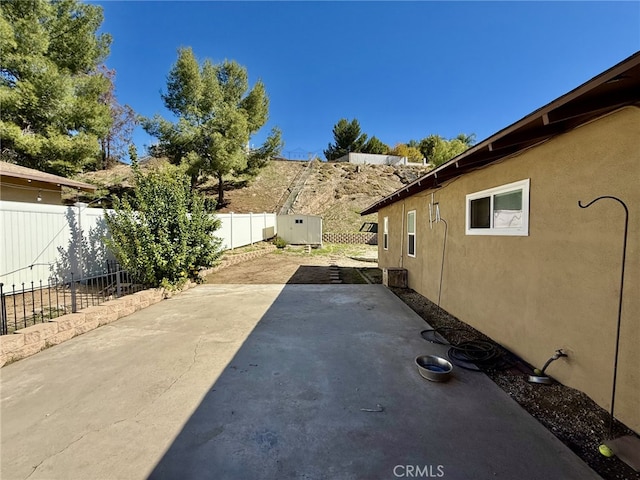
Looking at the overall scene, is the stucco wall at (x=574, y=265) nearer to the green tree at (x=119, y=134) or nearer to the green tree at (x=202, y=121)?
the green tree at (x=202, y=121)

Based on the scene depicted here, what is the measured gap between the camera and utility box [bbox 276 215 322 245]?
18953 mm

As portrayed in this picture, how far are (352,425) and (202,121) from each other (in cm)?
1995

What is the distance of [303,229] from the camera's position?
62.4 ft

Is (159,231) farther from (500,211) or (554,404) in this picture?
(554,404)

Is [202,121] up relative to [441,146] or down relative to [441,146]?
down

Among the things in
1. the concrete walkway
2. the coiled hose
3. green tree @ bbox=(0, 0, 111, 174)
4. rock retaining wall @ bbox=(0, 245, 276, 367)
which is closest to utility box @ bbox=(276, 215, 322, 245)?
green tree @ bbox=(0, 0, 111, 174)

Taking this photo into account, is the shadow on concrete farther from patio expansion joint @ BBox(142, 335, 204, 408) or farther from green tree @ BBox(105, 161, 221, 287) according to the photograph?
green tree @ BBox(105, 161, 221, 287)

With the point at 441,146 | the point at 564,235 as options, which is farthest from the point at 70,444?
the point at 441,146

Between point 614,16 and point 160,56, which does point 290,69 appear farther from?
point 614,16

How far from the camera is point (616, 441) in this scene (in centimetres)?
207

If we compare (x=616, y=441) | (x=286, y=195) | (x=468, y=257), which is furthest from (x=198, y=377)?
(x=286, y=195)

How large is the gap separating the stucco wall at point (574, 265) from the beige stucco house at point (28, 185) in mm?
11273

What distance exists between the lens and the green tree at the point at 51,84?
440 inches
